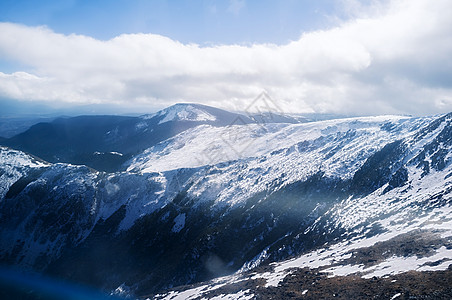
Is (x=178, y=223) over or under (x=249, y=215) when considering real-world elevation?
under

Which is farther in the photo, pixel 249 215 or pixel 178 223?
pixel 178 223

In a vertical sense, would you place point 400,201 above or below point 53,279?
above

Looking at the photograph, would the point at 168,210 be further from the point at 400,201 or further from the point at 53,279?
the point at 400,201

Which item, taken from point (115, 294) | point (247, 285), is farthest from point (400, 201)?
point (115, 294)

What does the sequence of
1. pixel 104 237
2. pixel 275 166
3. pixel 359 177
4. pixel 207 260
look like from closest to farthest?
1. pixel 207 260
2. pixel 359 177
3. pixel 104 237
4. pixel 275 166

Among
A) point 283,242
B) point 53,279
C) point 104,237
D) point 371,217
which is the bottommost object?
point 53,279

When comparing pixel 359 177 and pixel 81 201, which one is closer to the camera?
pixel 359 177

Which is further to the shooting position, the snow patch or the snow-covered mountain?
the snow patch

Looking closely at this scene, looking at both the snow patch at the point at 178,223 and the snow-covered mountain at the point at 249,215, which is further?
the snow patch at the point at 178,223
